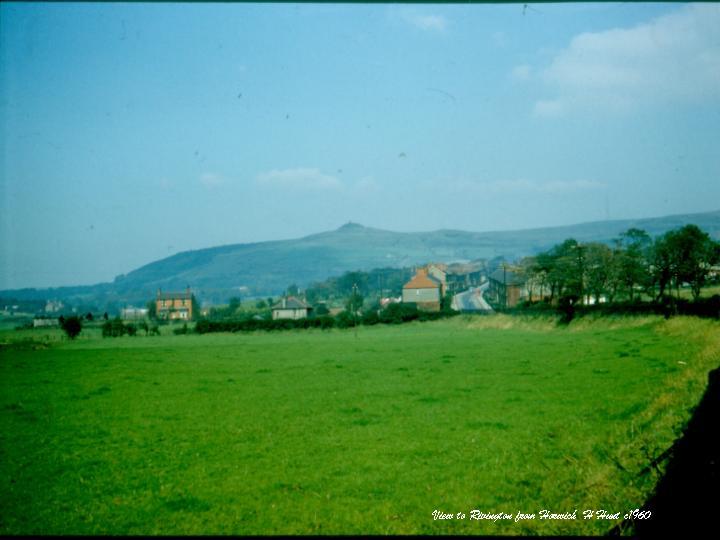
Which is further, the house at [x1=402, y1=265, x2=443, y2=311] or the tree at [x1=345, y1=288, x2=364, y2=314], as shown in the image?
the house at [x1=402, y1=265, x2=443, y2=311]

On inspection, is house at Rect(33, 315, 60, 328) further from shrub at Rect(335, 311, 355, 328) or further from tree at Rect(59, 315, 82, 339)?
shrub at Rect(335, 311, 355, 328)

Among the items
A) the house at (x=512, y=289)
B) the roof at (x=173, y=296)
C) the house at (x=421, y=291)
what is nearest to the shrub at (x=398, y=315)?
the house at (x=512, y=289)

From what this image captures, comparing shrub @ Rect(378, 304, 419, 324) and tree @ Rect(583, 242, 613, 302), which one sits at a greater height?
tree @ Rect(583, 242, 613, 302)

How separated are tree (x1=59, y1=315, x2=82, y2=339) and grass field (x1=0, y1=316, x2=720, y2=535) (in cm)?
2938

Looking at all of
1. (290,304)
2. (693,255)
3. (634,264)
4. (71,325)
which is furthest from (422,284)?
(71,325)

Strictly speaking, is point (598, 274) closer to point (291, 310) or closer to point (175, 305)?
point (291, 310)

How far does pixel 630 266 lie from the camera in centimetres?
5406

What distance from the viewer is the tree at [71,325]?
5141 centimetres

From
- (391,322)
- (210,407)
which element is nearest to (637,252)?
(391,322)

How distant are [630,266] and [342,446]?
51.2 metres

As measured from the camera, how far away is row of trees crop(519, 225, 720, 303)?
45.1m

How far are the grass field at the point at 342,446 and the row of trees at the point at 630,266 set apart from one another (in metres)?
26.1

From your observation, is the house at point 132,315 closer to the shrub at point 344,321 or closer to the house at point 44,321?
the house at point 44,321
